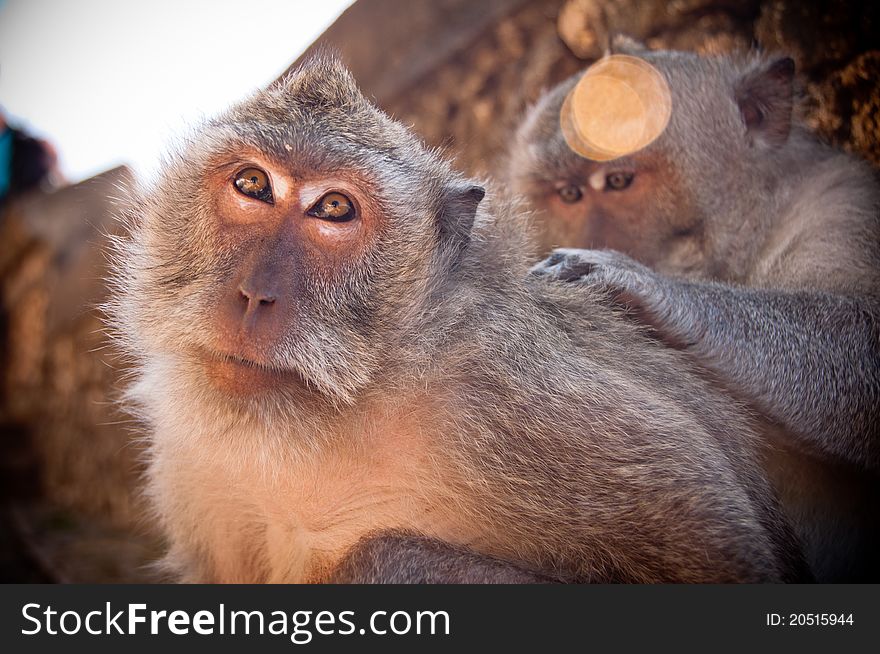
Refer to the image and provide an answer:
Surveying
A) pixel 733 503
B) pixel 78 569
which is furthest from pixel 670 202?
pixel 78 569

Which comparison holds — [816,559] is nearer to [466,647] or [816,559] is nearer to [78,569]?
[466,647]

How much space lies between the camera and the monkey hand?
224cm

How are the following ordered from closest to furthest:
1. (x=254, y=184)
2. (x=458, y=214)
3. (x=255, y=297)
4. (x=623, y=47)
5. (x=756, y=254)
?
1. (x=255, y=297)
2. (x=254, y=184)
3. (x=458, y=214)
4. (x=756, y=254)
5. (x=623, y=47)

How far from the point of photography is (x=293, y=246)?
1730mm

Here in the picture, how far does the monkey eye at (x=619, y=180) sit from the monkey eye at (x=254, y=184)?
1.54 metres

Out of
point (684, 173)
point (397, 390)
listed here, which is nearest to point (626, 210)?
point (684, 173)

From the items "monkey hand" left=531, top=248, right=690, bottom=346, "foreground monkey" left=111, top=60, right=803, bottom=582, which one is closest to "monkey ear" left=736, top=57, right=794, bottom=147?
"monkey hand" left=531, top=248, right=690, bottom=346

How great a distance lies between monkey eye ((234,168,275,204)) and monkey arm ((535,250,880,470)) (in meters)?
0.79

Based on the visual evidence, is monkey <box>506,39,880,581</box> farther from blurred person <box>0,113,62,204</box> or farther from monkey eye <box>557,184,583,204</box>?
blurred person <box>0,113,62,204</box>

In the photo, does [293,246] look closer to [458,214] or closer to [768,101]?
[458,214]

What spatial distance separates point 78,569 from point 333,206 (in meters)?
3.07

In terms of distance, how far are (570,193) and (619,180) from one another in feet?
0.71

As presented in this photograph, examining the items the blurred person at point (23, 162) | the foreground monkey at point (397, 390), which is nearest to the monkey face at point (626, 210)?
the foreground monkey at point (397, 390)

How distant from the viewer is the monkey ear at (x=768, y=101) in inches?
118
